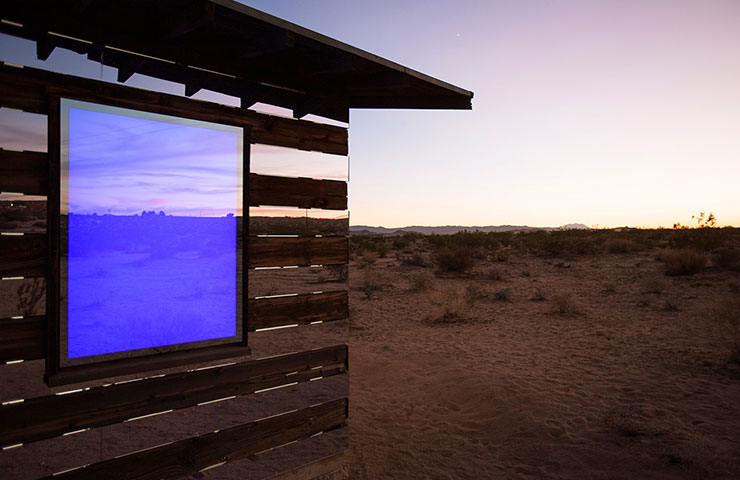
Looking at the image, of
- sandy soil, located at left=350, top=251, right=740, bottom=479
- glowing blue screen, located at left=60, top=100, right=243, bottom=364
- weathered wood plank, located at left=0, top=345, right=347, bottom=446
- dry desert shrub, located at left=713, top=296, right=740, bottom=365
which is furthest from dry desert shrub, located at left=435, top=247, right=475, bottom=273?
glowing blue screen, located at left=60, top=100, right=243, bottom=364

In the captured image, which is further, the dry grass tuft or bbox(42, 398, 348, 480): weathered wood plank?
the dry grass tuft

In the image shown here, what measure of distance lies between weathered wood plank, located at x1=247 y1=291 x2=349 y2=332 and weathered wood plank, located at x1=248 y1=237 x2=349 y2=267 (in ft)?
0.94

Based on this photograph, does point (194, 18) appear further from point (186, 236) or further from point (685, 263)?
point (685, 263)

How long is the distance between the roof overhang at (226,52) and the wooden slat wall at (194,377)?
0.79 feet

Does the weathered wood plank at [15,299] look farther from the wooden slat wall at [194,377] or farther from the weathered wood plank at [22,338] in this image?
the weathered wood plank at [22,338]

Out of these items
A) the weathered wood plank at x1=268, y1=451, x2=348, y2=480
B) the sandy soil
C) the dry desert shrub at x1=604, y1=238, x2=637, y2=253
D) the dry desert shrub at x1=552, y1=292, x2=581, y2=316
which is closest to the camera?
the weathered wood plank at x1=268, y1=451, x2=348, y2=480

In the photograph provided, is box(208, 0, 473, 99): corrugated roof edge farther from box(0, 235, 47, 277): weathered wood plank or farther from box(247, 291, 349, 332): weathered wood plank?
box(247, 291, 349, 332): weathered wood plank

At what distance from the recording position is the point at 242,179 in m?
3.10

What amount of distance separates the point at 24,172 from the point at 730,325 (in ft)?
30.9

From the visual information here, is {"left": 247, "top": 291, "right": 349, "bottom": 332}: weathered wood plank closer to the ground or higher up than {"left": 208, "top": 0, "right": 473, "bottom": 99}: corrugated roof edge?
closer to the ground

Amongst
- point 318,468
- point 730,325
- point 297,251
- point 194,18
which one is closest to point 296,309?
point 297,251

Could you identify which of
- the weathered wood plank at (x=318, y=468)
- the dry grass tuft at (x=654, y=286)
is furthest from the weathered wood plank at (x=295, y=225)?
the dry grass tuft at (x=654, y=286)

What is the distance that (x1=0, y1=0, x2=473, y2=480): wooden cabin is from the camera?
7.50 feet

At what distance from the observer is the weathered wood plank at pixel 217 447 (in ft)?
8.38
